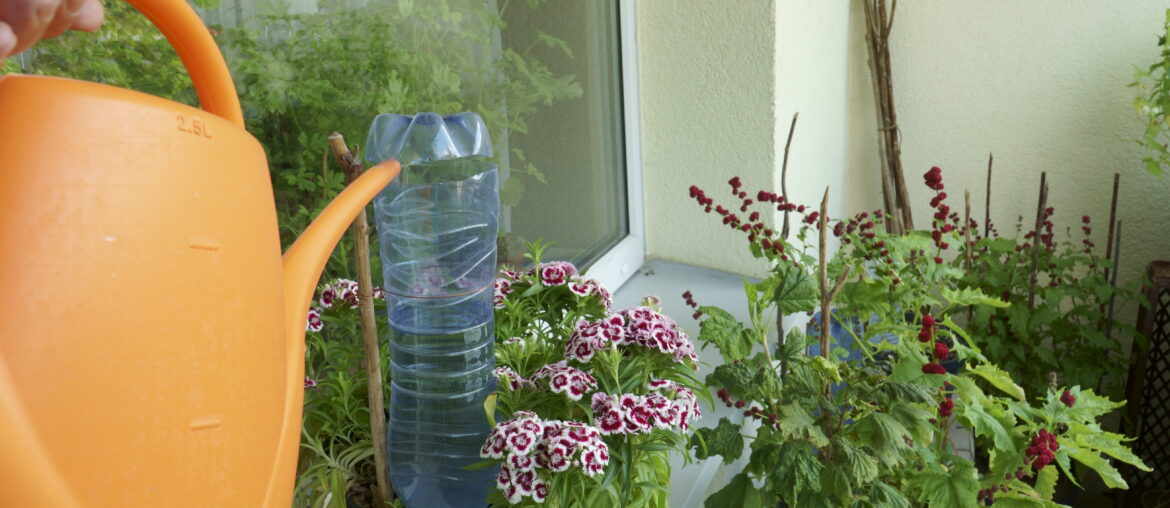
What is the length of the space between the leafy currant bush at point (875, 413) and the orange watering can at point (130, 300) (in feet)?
2.01

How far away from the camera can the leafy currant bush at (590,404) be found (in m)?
0.75

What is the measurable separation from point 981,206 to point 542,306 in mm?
1661

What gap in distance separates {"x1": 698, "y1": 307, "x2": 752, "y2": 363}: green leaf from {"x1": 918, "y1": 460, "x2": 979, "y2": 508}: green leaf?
0.88ft

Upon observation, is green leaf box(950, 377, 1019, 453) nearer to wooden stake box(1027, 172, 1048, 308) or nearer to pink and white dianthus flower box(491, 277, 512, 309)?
pink and white dianthus flower box(491, 277, 512, 309)

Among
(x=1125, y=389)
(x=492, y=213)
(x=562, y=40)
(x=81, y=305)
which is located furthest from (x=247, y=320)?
(x=1125, y=389)

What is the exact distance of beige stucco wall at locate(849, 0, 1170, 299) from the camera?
6.84 ft

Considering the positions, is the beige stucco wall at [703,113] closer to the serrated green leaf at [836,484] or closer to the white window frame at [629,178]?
the white window frame at [629,178]

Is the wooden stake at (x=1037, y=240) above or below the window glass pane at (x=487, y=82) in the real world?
below

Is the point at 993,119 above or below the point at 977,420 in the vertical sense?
above

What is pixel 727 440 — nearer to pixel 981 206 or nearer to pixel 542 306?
pixel 542 306

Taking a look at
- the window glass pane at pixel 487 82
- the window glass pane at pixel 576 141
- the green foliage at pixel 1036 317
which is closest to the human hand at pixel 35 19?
the window glass pane at pixel 487 82

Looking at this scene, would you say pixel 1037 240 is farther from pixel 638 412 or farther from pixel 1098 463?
pixel 638 412

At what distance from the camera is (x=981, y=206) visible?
231cm

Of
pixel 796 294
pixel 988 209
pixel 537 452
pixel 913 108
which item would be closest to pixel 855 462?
pixel 796 294
